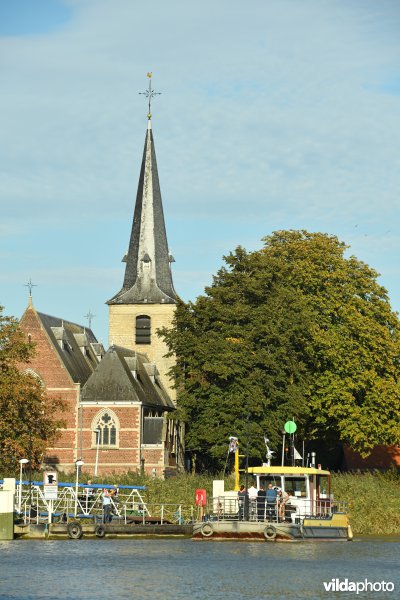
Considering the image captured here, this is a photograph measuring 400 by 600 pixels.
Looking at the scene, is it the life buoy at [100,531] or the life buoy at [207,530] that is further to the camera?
the life buoy at [100,531]

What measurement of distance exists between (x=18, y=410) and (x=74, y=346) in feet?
65.8

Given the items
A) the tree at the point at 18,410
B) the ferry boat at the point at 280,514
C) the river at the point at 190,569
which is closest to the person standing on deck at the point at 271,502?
the ferry boat at the point at 280,514

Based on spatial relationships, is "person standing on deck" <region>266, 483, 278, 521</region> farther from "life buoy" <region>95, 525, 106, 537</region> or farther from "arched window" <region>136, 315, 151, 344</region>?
"arched window" <region>136, 315, 151, 344</region>

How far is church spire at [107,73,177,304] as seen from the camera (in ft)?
295

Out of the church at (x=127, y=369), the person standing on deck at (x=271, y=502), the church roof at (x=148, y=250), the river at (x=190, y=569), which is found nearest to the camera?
the river at (x=190, y=569)

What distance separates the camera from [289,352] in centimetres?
7412

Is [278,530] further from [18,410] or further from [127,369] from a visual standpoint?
[127,369]

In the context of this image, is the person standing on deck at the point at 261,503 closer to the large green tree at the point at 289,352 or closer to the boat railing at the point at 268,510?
the boat railing at the point at 268,510

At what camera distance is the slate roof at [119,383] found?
8094 cm

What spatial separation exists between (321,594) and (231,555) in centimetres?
1122

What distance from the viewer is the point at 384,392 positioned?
251 ft

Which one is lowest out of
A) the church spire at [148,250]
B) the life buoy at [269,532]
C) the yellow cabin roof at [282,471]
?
the life buoy at [269,532]

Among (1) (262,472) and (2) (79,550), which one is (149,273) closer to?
(1) (262,472)

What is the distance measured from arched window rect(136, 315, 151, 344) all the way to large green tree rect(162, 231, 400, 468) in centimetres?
1160
